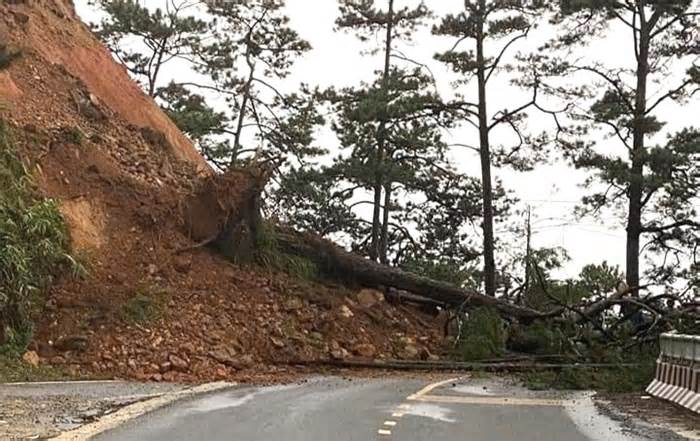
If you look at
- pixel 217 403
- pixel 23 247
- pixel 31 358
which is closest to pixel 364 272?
pixel 23 247

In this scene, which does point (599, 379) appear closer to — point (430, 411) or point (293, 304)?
point (430, 411)

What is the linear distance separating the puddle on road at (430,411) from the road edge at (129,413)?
3.14 meters

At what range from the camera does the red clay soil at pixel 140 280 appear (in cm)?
1744

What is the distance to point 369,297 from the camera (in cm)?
2386

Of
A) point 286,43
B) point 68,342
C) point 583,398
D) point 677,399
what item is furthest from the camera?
point 286,43

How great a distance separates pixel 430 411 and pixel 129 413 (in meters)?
3.78

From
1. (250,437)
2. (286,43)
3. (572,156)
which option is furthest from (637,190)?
(250,437)

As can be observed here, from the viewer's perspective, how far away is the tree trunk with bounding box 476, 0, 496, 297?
104 ft

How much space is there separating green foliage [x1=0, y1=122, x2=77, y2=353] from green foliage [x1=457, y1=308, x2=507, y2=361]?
888cm

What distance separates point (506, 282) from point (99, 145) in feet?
60.6

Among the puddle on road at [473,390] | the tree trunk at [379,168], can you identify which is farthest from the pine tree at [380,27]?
the puddle on road at [473,390]

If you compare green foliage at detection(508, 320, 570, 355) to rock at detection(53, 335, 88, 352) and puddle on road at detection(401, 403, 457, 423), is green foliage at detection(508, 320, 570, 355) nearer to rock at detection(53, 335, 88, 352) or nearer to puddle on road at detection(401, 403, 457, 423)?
puddle on road at detection(401, 403, 457, 423)

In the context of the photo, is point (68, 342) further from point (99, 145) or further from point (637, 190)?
point (637, 190)

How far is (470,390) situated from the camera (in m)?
15.6
